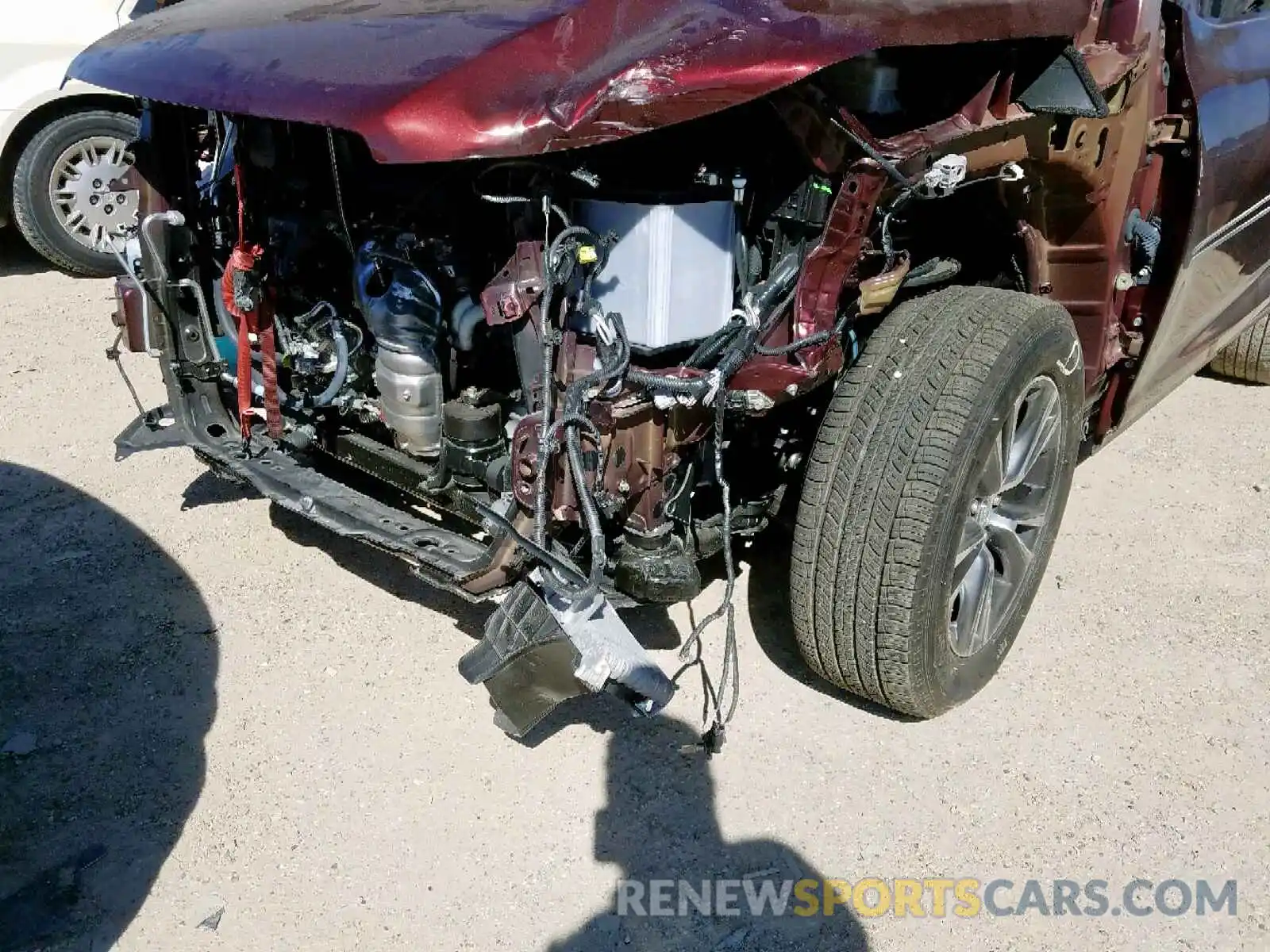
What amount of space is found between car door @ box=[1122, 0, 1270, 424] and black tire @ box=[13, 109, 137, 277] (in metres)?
5.50

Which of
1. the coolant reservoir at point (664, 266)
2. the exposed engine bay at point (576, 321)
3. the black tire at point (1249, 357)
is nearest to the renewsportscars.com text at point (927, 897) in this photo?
the exposed engine bay at point (576, 321)

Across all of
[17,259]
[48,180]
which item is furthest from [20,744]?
[17,259]

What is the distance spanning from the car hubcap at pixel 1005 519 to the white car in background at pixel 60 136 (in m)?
5.29

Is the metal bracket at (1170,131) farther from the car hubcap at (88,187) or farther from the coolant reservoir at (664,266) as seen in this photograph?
the car hubcap at (88,187)

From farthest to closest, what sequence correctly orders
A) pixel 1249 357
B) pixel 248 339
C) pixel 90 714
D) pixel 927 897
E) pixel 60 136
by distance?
pixel 60 136 < pixel 1249 357 < pixel 248 339 < pixel 90 714 < pixel 927 897

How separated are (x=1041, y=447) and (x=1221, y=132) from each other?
1.04m

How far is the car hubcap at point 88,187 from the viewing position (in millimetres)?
6406

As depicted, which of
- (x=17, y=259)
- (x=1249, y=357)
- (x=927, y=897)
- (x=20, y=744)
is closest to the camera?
(x=927, y=897)

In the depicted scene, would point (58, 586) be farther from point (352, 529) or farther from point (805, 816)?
point (805, 816)

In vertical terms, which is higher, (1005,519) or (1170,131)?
(1170,131)

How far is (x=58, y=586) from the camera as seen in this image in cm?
340

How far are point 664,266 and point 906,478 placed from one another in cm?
72

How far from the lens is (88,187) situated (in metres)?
6.47

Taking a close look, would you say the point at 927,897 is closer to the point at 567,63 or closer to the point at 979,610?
the point at 979,610
